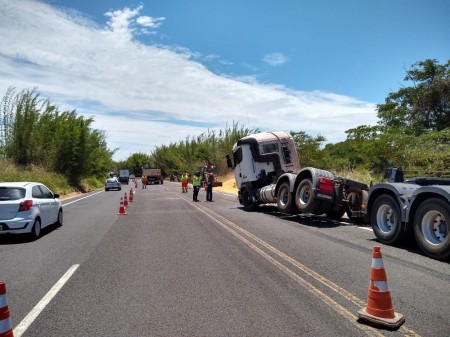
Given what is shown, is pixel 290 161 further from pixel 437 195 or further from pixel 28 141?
pixel 28 141

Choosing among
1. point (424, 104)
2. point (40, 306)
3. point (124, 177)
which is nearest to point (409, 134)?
point (424, 104)

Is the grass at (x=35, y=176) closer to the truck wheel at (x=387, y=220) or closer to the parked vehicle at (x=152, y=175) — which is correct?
the truck wheel at (x=387, y=220)

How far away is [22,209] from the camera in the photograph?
10.2 m

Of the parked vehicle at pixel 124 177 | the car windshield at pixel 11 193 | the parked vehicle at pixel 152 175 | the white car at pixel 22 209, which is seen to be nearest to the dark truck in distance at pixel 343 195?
the white car at pixel 22 209

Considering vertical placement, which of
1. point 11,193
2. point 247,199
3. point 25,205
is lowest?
point 247,199

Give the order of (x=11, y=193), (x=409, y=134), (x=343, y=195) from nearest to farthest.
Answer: (x=11, y=193)
(x=343, y=195)
(x=409, y=134)

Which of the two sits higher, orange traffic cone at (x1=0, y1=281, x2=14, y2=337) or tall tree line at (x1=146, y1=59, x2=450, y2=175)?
tall tree line at (x1=146, y1=59, x2=450, y2=175)

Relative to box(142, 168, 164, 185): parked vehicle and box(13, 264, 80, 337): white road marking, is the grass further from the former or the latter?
box(142, 168, 164, 185): parked vehicle

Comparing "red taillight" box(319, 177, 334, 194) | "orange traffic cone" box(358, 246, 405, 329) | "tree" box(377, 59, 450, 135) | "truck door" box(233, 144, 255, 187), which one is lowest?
"orange traffic cone" box(358, 246, 405, 329)

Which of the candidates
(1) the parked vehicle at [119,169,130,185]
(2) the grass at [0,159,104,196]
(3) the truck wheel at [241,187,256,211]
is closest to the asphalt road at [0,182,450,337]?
(3) the truck wheel at [241,187,256,211]

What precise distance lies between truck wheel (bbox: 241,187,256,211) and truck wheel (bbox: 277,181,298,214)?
A: 2564 millimetres

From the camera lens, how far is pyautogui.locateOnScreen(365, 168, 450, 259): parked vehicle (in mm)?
7480

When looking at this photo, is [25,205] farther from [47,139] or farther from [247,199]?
[47,139]

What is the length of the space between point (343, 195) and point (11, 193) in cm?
895
